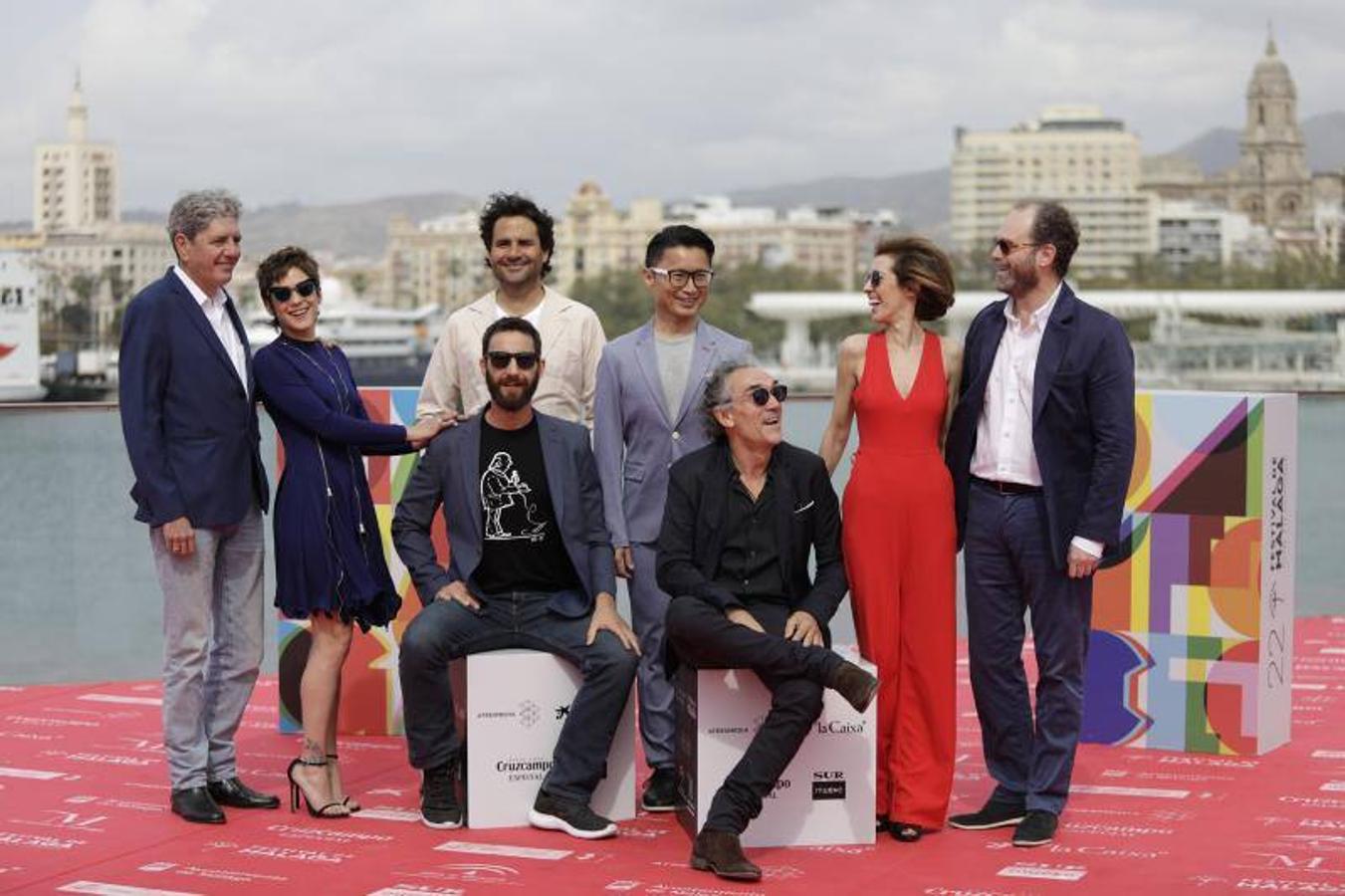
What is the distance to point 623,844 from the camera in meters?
4.26

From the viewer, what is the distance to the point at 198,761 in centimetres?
452

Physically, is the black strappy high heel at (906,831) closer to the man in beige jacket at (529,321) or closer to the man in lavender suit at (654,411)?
the man in lavender suit at (654,411)

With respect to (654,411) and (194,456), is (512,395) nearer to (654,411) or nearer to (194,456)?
(654,411)

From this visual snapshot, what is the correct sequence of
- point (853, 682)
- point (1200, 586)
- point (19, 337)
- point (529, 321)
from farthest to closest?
point (19, 337), point (1200, 586), point (529, 321), point (853, 682)

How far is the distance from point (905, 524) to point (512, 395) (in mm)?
832

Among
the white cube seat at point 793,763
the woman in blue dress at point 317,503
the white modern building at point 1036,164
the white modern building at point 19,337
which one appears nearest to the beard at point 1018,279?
the white cube seat at point 793,763

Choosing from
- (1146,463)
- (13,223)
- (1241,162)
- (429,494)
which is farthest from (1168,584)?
(1241,162)

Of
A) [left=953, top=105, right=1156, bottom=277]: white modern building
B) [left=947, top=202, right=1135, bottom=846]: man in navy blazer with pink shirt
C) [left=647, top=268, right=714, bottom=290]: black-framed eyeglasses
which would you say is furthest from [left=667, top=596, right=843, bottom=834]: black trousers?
[left=953, top=105, right=1156, bottom=277]: white modern building

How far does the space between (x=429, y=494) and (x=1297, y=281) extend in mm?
104264

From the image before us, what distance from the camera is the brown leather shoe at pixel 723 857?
3.95 m

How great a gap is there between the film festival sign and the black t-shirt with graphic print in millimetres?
1487

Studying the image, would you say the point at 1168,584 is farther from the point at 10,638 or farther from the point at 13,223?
the point at 13,223

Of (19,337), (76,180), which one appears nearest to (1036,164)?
(76,180)

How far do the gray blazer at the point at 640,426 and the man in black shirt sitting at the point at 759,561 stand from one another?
195 millimetres
